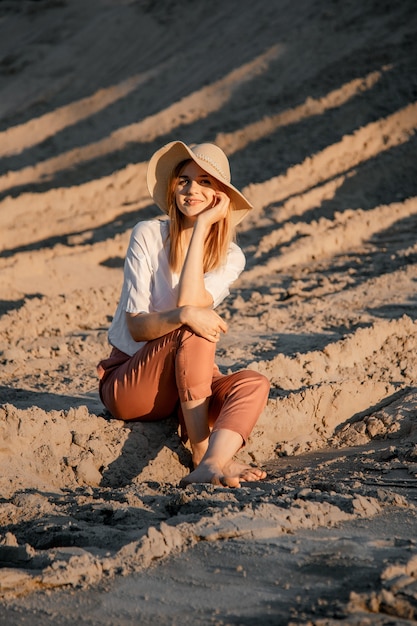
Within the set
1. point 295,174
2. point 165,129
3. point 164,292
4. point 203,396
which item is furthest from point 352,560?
point 165,129

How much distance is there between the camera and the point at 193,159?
429 centimetres

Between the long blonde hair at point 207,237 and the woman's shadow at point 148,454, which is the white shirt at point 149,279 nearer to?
the long blonde hair at point 207,237

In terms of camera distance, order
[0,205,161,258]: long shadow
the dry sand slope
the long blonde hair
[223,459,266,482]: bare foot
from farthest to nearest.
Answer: [0,205,161,258]: long shadow, the long blonde hair, [223,459,266,482]: bare foot, the dry sand slope

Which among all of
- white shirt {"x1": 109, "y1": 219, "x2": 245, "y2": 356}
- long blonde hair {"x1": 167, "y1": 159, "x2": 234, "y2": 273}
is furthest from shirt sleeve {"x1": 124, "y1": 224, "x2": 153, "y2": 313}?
long blonde hair {"x1": 167, "y1": 159, "x2": 234, "y2": 273}

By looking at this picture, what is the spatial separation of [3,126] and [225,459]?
11256mm

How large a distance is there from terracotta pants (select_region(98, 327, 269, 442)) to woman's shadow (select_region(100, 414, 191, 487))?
0.29ft

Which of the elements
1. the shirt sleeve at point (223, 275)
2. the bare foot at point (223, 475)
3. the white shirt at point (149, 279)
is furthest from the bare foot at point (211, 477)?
the shirt sleeve at point (223, 275)

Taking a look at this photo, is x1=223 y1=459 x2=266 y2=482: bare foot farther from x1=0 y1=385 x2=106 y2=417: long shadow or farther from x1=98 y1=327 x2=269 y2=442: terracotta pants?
x1=0 y1=385 x2=106 y2=417: long shadow

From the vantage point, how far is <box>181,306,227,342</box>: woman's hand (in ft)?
13.4

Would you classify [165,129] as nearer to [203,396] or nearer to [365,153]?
[365,153]

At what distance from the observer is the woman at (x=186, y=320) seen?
13.4ft

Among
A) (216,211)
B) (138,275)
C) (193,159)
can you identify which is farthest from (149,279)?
(193,159)

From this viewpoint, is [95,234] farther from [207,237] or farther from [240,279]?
[207,237]

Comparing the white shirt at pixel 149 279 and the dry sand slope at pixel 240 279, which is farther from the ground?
the white shirt at pixel 149 279
